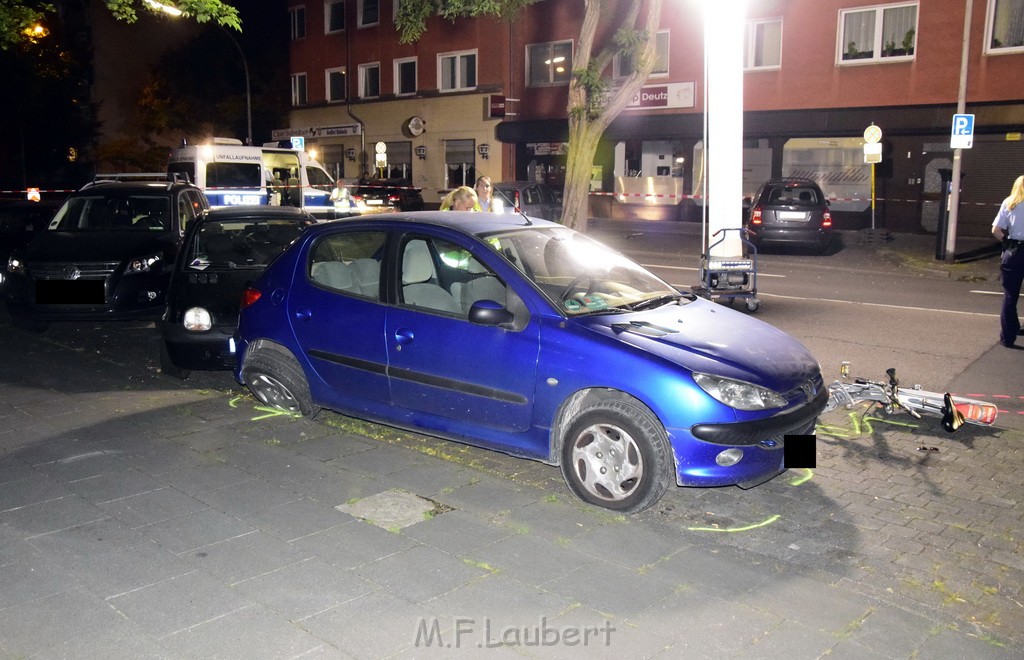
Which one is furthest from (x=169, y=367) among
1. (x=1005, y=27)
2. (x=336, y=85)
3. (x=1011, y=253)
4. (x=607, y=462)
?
(x=336, y=85)

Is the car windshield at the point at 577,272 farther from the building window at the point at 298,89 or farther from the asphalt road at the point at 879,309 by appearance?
the building window at the point at 298,89

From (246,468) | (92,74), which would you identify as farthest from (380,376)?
(92,74)

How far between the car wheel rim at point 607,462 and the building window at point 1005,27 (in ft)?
78.8

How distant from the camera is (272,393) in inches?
277

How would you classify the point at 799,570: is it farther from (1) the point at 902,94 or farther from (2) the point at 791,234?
(1) the point at 902,94

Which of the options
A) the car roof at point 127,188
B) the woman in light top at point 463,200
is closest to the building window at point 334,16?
the car roof at point 127,188

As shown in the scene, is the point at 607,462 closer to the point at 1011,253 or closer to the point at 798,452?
the point at 798,452

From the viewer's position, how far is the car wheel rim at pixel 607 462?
16.5 ft

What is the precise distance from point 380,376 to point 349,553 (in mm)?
1739

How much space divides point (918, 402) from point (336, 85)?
41.2 metres

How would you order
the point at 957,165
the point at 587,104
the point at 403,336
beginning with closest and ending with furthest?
the point at 403,336 → the point at 957,165 → the point at 587,104

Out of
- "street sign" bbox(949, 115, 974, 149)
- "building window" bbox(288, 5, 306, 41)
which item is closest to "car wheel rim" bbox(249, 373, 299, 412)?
"street sign" bbox(949, 115, 974, 149)

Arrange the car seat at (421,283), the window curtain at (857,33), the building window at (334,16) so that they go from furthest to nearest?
the building window at (334,16)
the window curtain at (857,33)
the car seat at (421,283)

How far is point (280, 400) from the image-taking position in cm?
701
